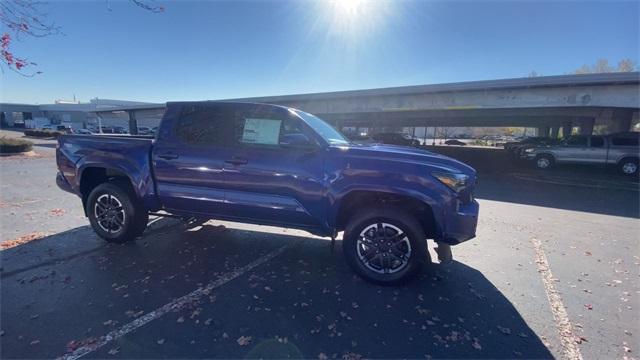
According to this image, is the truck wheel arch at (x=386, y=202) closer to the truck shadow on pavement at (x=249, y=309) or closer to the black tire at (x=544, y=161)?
the truck shadow on pavement at (x=249, y=309)

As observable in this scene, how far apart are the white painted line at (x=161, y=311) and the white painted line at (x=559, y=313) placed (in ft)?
10.7

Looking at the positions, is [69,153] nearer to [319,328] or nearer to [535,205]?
[319,328]

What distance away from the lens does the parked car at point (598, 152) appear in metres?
13.5

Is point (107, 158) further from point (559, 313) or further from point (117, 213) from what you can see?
point (559, 313)

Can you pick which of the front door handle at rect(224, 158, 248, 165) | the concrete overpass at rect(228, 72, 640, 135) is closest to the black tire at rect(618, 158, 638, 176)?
the concrete overpass at rect(228, 72, 640, 135)

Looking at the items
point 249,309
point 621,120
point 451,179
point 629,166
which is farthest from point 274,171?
point 621,120

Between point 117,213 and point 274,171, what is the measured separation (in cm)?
262

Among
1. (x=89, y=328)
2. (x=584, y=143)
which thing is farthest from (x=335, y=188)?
(x=584, y=143)

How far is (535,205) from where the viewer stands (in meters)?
7.89

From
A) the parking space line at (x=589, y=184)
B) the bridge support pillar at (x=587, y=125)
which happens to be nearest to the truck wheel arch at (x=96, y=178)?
the parking space line at (x=589, y=184)

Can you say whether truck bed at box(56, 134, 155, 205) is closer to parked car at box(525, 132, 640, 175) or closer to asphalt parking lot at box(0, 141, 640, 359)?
asphalt parking lot at box(0, 141, 640, 359)

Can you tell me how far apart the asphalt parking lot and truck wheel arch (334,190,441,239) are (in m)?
0.69

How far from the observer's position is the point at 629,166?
13539 millimetres

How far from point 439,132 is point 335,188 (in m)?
90.1
